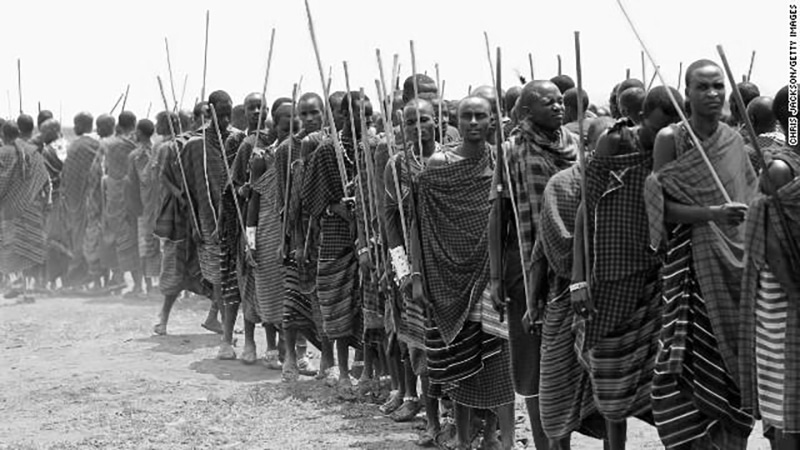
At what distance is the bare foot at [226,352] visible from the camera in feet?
37.8

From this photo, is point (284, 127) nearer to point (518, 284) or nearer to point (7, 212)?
point (518, 284)

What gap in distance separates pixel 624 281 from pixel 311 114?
14.7 ft

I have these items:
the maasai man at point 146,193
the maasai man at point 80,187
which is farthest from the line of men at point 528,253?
the maasai man at point 80,187

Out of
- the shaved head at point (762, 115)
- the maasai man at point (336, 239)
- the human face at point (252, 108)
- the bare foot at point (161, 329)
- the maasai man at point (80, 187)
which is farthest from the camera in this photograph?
the maasai man at point (80, 187)

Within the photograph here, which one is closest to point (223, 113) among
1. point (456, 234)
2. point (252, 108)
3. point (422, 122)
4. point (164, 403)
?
point (252, 108)

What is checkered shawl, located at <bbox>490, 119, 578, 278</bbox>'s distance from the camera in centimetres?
651

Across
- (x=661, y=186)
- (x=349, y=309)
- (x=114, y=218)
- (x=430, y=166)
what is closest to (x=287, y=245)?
(x=349, y=309)

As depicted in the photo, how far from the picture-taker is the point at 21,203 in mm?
16297

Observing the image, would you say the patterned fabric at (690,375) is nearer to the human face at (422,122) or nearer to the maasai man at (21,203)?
the human face at (422,122)

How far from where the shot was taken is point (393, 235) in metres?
7.88

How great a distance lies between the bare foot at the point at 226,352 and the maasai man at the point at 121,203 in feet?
17.9

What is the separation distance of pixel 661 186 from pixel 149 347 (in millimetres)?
7579

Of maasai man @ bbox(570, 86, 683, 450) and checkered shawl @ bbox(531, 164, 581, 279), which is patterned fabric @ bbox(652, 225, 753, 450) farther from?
checkered shawl @ bbox(531, 164, 581, 279)

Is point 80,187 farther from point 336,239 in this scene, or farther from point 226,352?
point 336,239
